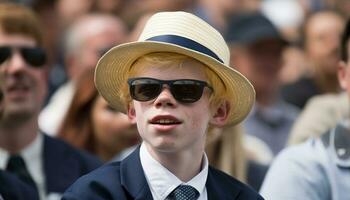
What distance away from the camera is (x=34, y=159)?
693 cm

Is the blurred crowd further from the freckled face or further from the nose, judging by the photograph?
the nose

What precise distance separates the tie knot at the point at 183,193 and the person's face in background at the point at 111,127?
3251mm

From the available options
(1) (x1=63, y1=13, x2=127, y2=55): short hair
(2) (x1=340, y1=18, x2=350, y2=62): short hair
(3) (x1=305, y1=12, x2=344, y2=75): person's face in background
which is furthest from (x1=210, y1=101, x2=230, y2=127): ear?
(3) (x1=305, y1=12, x2=344, y2=75): person's face in background

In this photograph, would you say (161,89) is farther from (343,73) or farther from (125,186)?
(343,73)

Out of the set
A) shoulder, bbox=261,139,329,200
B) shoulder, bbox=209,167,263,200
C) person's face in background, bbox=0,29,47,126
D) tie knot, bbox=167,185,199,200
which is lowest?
person's face in background, bbox=0,29,47,126

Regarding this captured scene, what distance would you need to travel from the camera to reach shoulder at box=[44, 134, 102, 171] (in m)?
6.85

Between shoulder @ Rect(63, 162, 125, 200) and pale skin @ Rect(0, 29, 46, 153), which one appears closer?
shoulder @ Rect(63, 162, 125, 200)

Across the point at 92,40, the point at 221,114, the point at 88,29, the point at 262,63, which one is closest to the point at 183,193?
the point at 221,114

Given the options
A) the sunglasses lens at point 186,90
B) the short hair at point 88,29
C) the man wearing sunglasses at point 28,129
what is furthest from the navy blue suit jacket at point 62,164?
the short hair at point 88,29

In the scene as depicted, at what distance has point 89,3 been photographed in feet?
42.2

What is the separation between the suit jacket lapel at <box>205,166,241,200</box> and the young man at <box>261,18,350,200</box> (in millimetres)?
697

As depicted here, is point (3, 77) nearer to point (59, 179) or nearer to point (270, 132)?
point (59, 179)

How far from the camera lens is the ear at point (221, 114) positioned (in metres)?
5.13

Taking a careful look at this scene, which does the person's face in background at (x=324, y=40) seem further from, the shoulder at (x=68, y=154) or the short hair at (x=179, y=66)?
the short hair at (x=179, y=66)
